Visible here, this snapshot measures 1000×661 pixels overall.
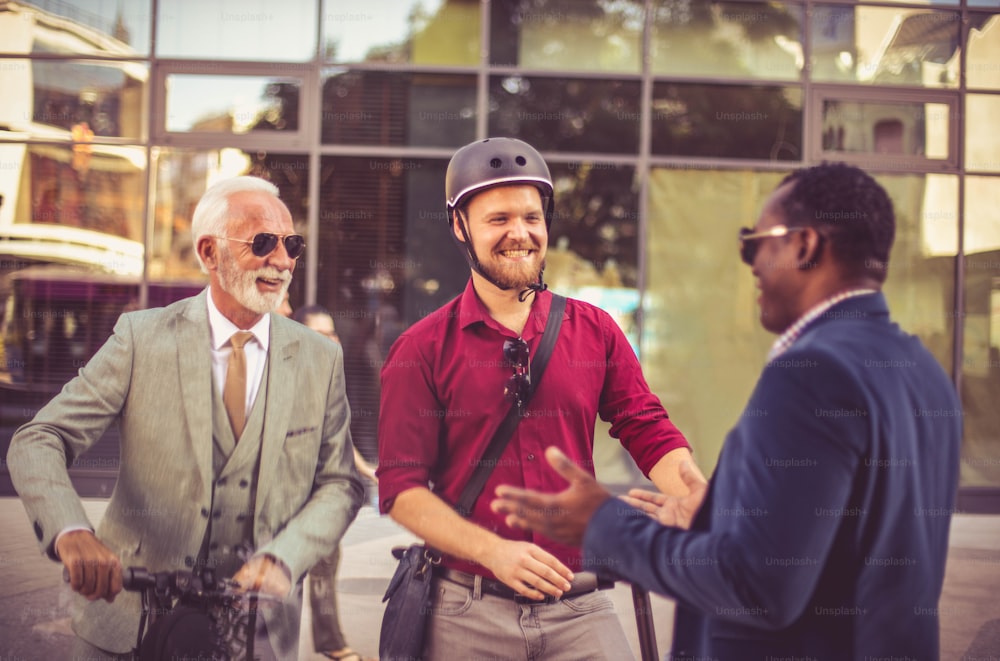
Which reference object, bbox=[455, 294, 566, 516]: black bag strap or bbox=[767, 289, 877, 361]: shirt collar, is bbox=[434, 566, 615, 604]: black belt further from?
bbox=[767, 289, 877, 361]: shirt collar

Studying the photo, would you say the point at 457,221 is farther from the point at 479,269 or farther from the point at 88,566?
the point at 88,566

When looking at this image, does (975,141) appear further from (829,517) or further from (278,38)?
(829,517)

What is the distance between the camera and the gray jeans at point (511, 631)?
2.56 metres

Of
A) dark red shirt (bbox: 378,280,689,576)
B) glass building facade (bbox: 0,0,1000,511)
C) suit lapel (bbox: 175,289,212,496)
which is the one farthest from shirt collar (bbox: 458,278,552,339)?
glass building facade (bbox: 0,0,1000,511)

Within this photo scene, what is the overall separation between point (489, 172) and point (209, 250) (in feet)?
3.03

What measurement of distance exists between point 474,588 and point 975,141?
8.21m

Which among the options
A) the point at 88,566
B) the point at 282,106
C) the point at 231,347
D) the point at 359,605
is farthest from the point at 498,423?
the point at 282,106

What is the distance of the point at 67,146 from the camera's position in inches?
326

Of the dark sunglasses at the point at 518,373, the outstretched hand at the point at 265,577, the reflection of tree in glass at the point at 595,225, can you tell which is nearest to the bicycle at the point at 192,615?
the outstretched hand at the point at 265,577

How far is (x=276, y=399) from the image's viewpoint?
2773mm

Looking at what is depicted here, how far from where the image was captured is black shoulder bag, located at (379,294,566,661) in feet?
8.41

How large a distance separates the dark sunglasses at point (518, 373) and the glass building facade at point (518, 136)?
5801mm

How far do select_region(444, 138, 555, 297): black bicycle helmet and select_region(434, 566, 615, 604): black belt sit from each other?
881 mm

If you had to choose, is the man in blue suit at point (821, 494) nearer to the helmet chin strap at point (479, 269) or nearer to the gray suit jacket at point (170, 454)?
the helmet chin strap at point (479, 269)
